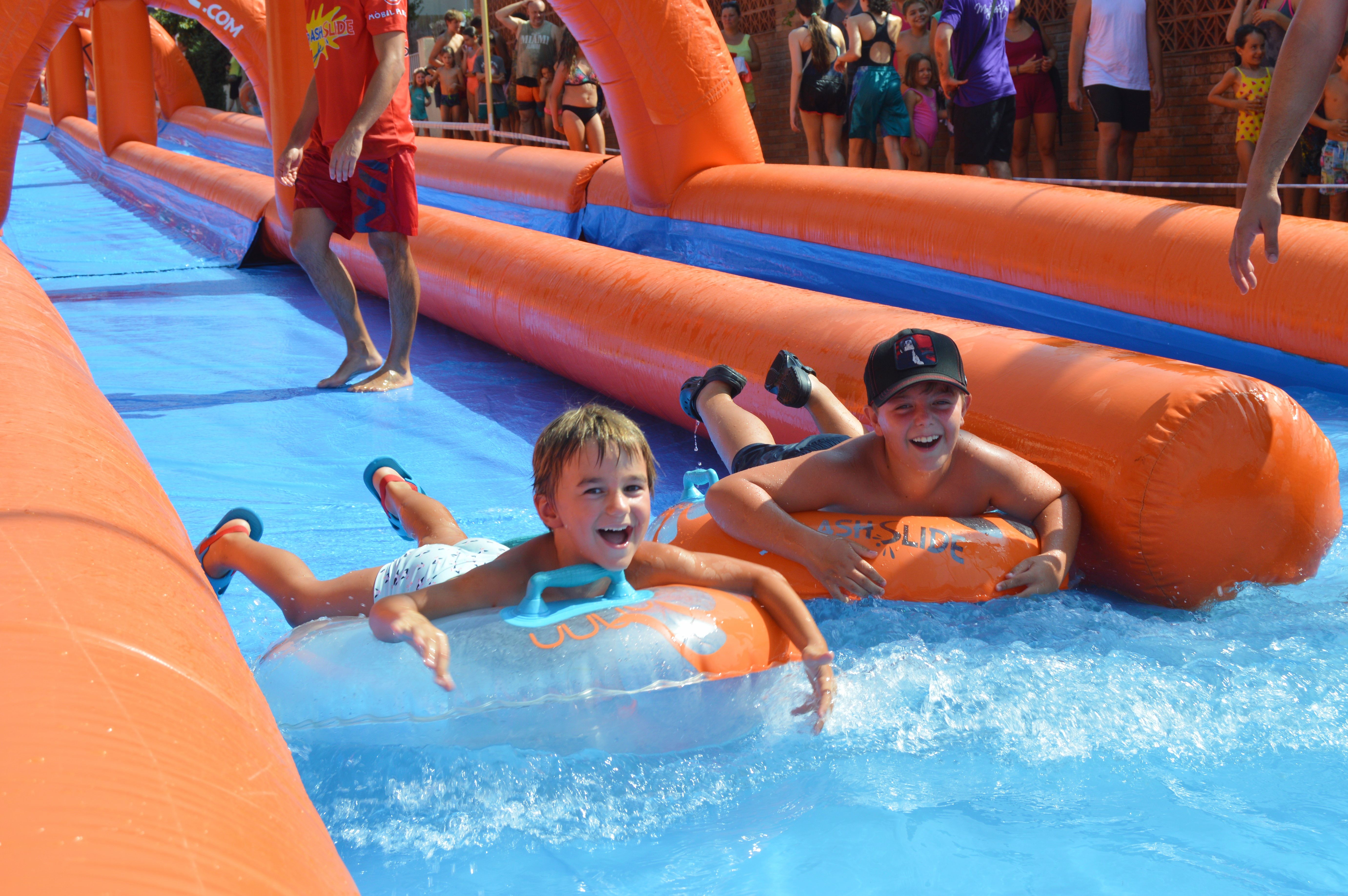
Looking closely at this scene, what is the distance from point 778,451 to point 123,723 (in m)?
2.11

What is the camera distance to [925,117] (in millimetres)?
7137

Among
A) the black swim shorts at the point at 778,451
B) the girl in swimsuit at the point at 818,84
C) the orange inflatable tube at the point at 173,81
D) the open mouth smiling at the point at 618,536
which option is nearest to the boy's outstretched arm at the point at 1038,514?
the black swim shorts at the point at 778,451

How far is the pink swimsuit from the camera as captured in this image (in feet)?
23.2

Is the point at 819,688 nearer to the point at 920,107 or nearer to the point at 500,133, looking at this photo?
the point at 920,107

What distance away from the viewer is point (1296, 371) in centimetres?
360

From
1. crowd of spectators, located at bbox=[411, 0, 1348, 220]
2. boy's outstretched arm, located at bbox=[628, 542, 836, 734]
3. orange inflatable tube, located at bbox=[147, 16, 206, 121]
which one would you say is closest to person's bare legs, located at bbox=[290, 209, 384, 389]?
boy's outstretched arm, located at bbox=[628, 542, 836, 734]

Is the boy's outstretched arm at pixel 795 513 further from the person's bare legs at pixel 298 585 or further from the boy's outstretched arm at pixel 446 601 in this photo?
the person's bare legs at pixel 298 585

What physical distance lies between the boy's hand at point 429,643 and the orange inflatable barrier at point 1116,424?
1.39 metres

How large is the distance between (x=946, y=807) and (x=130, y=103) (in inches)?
476

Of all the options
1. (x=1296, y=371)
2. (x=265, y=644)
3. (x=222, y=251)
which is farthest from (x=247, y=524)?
(x=222, y=251)

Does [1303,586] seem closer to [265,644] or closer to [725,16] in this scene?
[265,644]

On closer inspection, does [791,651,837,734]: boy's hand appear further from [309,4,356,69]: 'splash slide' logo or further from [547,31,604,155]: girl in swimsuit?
[547,31,604,155]: girl in swimsuit

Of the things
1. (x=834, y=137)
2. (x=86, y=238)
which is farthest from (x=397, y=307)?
(x=86, y=238)

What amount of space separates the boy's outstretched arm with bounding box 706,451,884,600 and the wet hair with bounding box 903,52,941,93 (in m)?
4.95
